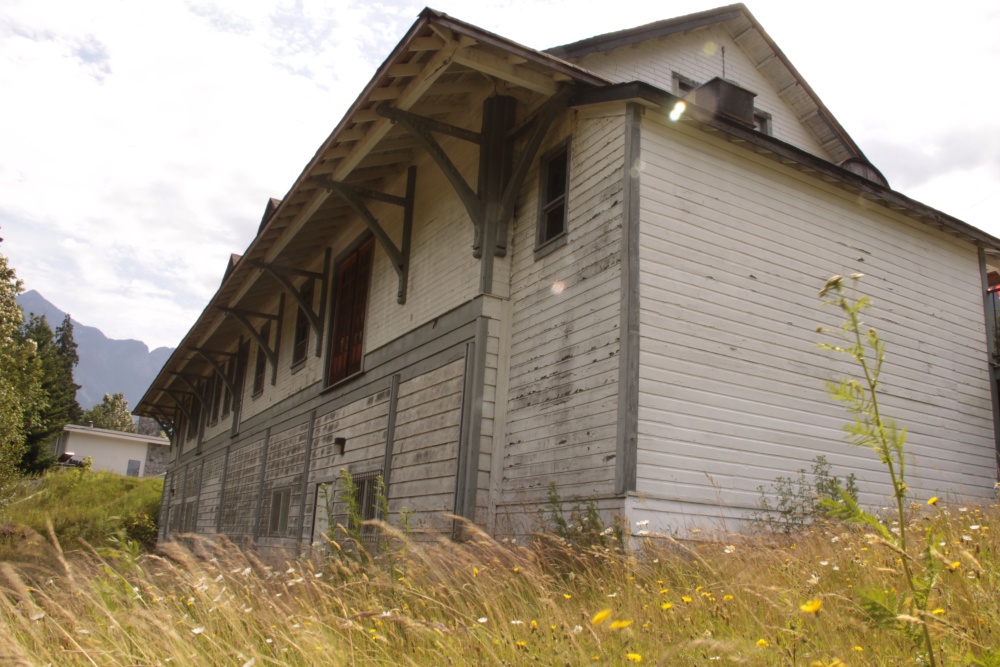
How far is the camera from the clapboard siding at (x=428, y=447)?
10.5 meters

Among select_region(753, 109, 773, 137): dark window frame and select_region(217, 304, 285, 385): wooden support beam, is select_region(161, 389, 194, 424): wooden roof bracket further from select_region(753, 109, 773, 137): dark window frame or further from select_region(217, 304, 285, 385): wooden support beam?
select_region(753, 109, 773, 137): dark window frame

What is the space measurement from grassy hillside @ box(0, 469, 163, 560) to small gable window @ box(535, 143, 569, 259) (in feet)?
46.4

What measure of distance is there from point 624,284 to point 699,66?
20.2 ft

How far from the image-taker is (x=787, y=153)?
10.6 metres

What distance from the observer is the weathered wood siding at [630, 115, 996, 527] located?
8.98m

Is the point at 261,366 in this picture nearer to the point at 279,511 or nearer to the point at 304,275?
the point at 279,511

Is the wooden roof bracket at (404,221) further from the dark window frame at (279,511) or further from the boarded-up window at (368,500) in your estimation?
the dark window frame at (279,511)

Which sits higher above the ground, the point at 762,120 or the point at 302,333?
the point at 762,120

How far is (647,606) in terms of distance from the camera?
4.71 metres

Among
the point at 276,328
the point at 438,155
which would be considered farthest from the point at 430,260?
the point at 276,328

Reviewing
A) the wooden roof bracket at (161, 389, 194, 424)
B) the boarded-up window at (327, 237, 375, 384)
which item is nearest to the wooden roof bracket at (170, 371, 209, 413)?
the wooden roof bracket at (161, 389, 194, 424)

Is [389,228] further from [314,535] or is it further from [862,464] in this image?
[862,464]

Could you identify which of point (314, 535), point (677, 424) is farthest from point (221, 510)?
point (677, 424)

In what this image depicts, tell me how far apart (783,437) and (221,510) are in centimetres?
1613
